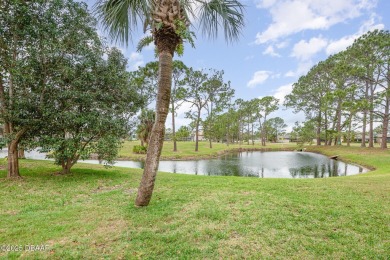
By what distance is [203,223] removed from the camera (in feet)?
14.4

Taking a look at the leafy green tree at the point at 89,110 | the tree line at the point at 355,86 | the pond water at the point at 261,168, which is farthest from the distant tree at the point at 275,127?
the leafy green tree at the point at 89,110

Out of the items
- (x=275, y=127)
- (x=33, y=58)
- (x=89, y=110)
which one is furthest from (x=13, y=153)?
(x=275, y=127)

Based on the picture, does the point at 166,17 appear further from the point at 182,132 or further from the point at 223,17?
the point at 182,132

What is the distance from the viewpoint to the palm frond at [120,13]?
4.90 m

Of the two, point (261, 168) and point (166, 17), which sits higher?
point (166, 17)

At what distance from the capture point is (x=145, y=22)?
5.39m

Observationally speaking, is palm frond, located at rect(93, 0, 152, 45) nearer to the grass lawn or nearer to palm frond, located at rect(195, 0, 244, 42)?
palm frond, located at rect(195, 0, 244, 42)

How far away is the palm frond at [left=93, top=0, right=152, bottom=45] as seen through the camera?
16.1ft

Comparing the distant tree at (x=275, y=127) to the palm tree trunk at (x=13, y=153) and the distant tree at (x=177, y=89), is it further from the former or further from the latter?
the palm tree trunk at (x=13, y=153)

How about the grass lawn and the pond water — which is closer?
the grass lawn

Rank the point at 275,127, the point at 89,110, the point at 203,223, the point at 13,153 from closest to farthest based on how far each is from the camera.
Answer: the point at 203,223 < the point at 13,153 < the point at 89,110 < the point at 275,127

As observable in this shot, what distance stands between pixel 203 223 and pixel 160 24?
168 inches

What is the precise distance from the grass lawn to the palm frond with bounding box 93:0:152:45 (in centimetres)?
441

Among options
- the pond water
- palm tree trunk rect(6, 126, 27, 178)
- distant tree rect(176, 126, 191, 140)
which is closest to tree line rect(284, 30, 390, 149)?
the pond water
